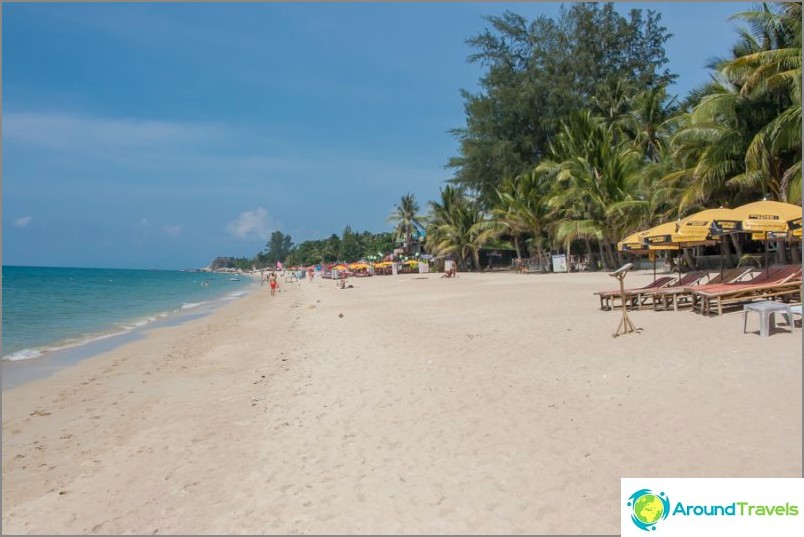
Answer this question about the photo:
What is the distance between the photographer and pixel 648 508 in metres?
3.13

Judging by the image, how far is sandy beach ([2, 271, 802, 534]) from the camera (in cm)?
360

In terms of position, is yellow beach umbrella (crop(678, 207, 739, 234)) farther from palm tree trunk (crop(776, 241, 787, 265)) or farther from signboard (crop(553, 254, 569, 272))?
signboard (crop(553, 254, 569, 272))

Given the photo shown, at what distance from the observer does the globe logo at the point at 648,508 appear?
3.10 metres

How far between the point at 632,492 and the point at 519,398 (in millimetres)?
2558

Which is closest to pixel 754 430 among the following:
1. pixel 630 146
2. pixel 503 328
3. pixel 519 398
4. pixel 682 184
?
pixel 519 398

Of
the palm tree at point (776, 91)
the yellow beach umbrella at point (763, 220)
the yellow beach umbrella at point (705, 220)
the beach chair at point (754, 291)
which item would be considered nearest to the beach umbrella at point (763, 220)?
the yellow beach umbrella at point (763, 220)

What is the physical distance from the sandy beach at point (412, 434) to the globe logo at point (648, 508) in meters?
0.16

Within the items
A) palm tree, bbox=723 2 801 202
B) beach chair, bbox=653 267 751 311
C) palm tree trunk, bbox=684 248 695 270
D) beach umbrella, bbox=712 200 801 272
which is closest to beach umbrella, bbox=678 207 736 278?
beach umbrella, bbox=712 200 801 272

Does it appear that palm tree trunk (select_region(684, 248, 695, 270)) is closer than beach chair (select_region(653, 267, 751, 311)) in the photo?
No

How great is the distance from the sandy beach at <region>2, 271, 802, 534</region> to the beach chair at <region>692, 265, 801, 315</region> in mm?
457

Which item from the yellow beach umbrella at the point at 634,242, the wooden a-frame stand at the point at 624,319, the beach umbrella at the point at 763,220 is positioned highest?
the beach umbrella at the point at 763,220

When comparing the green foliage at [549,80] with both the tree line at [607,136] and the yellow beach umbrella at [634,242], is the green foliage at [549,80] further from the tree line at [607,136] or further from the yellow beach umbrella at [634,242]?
the yellow beach umbrella at [634,242]

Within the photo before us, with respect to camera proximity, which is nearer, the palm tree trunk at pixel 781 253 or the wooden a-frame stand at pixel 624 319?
the wooden a-frame stand at pixel 624 319

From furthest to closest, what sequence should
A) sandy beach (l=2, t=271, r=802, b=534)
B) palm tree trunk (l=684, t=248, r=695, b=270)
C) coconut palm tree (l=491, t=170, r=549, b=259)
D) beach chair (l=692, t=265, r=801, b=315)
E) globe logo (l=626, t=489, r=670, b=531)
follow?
coconut palm tree (l=491, t=170, r=549, b=259) < palm tree trunk (l=684, t=248, r=695, b=270) < beach chair (l=692, t=265, r=801, b=315) < sandy beach (l=2, t=271, r=802, b=534) < globe logo (l=626, t=489, r=670, b=531)
